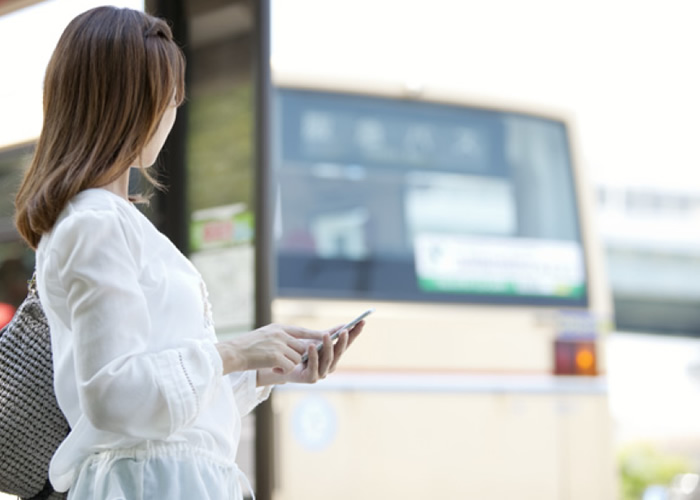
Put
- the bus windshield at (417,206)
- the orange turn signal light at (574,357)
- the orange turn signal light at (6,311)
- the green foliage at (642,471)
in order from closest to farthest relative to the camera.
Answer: the orange turn signal light at (6,311)
the bus windshield at (417,206)
the orange turn signal light at (574,357)
the green foliage at (642,471)

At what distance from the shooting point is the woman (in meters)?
1.33

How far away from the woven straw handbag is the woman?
2.1 inches

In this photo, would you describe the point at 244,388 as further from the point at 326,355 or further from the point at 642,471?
the point at 642,471

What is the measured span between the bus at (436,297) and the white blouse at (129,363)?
12.7ft

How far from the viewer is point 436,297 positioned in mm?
5945

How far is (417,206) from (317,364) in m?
4.63

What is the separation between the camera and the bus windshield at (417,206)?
5855 mm

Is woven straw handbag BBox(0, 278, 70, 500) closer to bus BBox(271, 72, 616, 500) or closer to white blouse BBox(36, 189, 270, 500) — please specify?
white blouse BBox(36, 189, 270, 500)

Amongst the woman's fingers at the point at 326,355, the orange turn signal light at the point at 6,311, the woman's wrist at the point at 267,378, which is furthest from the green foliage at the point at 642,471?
the woman's fingers at the point at 326,355

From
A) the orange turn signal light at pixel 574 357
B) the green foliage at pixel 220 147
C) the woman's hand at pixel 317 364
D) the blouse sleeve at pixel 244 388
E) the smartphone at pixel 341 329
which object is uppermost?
the smartphone at pixel 341 329

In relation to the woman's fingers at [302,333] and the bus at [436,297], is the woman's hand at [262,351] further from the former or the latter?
the bus at [436,297]

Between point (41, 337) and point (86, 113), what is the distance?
1.03 ft

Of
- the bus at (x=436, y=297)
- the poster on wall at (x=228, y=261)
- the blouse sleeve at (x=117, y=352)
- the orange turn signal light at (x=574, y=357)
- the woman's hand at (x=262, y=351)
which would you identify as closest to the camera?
the blouse sleeve at (x=117, y=352)

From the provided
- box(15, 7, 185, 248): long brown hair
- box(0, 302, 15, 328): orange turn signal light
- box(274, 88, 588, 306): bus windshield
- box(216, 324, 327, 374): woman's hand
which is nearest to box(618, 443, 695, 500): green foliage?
box(274, 88, 588, 306): bus windshield
